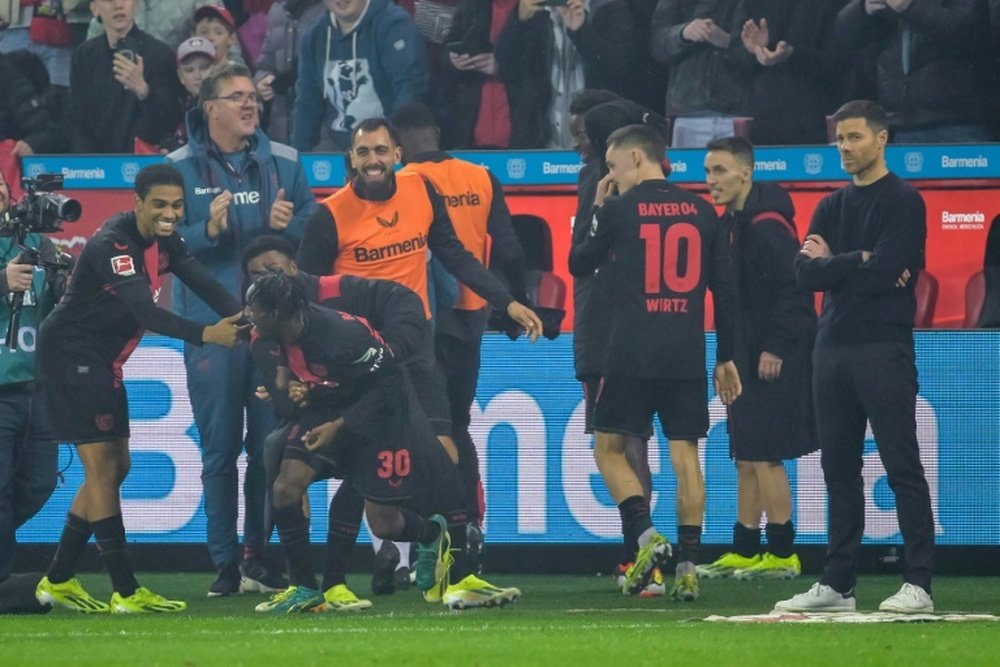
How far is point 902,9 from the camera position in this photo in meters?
11.6

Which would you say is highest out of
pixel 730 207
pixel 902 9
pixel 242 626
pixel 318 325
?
pixel 902 9

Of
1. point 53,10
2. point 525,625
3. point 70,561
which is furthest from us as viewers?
point 53,10

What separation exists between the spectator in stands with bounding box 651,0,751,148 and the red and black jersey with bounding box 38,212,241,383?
4590 mm

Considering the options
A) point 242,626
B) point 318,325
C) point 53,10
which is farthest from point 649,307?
point 53,10

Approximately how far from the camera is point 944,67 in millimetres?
11672

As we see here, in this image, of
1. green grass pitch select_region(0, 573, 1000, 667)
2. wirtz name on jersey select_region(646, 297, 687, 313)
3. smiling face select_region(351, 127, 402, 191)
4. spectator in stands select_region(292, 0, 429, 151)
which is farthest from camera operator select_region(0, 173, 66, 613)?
spectator in stands select_region(292, 0, 429, 151)

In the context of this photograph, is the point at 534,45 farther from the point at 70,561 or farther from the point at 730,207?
the point at 70,561

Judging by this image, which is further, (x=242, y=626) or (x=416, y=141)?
(x=416, y=141)

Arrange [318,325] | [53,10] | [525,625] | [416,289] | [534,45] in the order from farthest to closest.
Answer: [53,10]
[534,45]
[416,289]
[318,325]
[525,625]

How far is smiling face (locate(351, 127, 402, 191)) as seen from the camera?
376 inches

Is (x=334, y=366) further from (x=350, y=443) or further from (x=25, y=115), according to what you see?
(x=25, y=115)

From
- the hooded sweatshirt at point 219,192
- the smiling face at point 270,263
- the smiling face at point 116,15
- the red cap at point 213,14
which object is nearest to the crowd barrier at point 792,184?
the smiling face at point 116,15

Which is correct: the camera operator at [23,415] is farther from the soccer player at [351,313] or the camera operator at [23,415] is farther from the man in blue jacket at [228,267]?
the soccer player at [351,313]

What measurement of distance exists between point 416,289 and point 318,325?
1.46m
